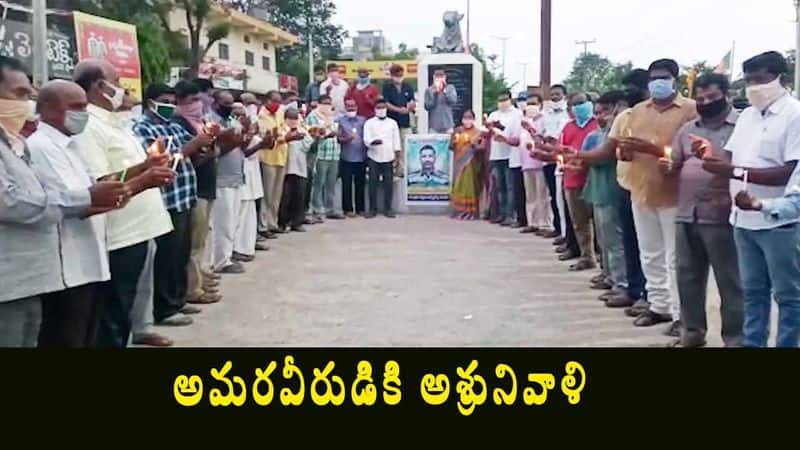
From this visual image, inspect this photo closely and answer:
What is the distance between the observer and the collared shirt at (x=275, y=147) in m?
10.6

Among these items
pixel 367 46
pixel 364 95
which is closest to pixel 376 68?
pixel 367 46

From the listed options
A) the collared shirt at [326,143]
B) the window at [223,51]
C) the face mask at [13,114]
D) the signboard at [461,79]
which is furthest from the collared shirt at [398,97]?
the window at [223,51]

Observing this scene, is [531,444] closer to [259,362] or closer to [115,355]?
[259,362]

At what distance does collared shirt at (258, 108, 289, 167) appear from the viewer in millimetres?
10625

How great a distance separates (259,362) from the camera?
287cm

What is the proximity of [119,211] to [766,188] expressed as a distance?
341cm

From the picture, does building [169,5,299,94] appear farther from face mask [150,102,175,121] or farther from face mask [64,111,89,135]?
face mask [64,111,89,135]

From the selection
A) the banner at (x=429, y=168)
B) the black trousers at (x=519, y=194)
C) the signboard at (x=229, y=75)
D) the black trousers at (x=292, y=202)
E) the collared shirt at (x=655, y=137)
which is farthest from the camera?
the signboard at (x=229, y=75)

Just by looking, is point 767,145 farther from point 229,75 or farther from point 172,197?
point 229,75

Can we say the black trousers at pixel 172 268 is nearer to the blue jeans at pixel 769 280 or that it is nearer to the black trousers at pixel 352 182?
the blue jeans at pixel 769 280

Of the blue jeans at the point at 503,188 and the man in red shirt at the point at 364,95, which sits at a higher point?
the man in red shirt at the point at 364,95

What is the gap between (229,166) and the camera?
8.20 metres

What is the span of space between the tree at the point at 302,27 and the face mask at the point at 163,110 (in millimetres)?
42725

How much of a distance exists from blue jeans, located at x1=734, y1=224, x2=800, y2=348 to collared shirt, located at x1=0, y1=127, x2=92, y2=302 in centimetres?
338
